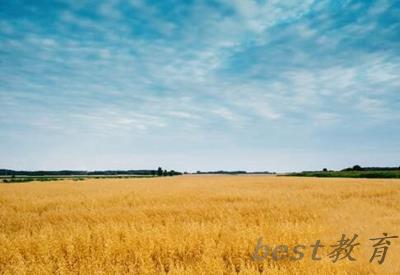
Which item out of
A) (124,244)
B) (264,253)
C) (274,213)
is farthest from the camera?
(274,213)

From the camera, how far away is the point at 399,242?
830cm

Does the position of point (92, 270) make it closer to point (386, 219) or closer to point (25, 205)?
point (386, 219)

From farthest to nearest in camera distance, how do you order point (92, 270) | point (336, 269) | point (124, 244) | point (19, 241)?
point (19, 241) < point (124, 244) < point (92, 270) < point (336, 269)

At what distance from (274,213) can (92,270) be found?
8.49 m

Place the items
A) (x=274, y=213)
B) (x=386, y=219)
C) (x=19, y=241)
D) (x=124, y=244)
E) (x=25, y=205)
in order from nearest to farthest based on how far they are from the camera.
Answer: (x=124, y=244) → (x=19, y=241) → (x=386, y=219) → (x=274, y=213) → (x=25, y=205)

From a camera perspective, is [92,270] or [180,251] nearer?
[92,270]

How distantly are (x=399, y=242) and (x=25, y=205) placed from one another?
16.8 m

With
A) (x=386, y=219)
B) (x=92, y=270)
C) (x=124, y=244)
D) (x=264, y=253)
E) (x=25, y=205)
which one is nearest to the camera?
(x=92, y=270)

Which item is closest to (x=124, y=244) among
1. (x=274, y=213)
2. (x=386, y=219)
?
(x=274, y=213)

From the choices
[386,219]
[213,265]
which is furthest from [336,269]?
[386,219]

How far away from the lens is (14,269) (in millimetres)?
6238

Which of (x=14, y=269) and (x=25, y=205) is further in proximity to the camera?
(x=25, y=205)

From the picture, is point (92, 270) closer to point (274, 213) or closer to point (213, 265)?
point (213, 265)

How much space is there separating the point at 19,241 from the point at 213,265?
16.0 ft
